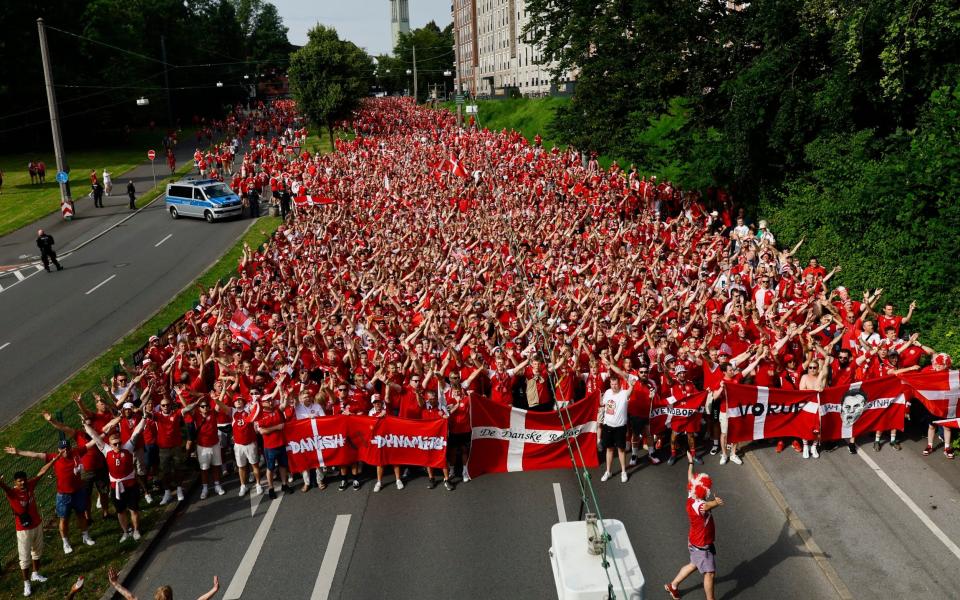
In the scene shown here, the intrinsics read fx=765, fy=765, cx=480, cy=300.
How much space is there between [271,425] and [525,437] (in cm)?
393

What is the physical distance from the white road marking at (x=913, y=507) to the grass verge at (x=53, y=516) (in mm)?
10703

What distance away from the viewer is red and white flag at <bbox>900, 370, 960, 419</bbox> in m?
12.0

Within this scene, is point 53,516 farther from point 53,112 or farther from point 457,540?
point 53,112

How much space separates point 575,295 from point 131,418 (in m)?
8.81

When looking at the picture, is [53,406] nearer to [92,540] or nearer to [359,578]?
[92,540]

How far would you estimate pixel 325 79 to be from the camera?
58.3 meters

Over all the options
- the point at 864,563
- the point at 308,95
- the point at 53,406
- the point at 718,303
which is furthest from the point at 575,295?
the point at 308,95

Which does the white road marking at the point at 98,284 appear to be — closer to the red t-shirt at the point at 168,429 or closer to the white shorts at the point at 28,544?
the red t-shirt at the point at 168,429

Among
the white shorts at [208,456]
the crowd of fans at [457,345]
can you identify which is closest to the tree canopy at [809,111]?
the crowd of fans at [457,345]

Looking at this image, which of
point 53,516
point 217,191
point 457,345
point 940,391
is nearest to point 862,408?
point 940,391

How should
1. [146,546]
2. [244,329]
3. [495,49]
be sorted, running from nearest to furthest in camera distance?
[146,546], [244,329], [495,49]

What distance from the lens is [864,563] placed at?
9406mm

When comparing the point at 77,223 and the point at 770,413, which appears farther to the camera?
the point at 77,223

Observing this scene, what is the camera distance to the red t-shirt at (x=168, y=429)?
11562 mm
